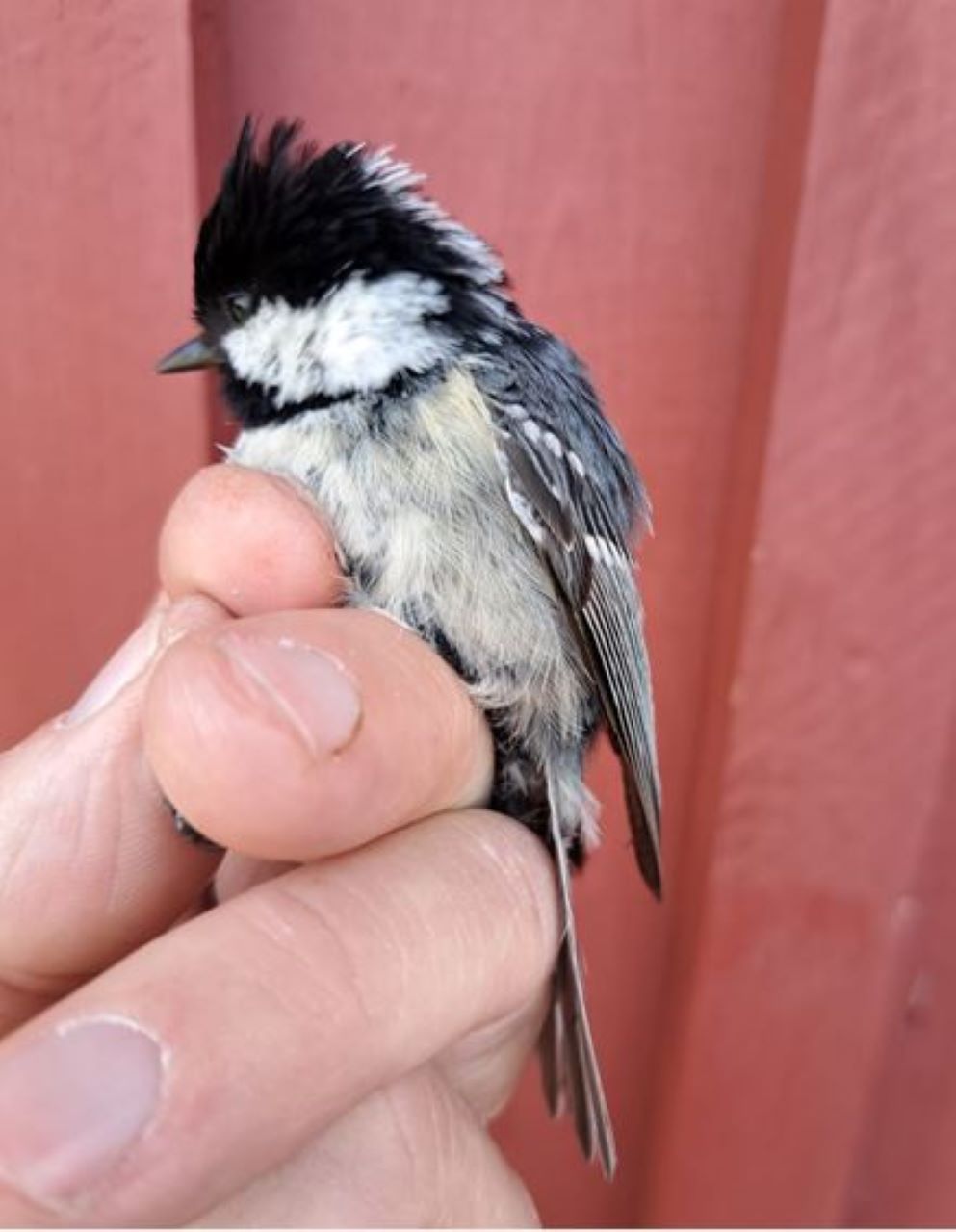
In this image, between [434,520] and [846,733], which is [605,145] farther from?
[846,733]

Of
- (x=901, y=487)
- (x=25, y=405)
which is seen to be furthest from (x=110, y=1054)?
(x=901, y=487)

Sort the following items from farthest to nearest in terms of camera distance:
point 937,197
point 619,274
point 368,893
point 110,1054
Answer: point 619,274 < point 937,197 < point 368,893 < point 110,1054

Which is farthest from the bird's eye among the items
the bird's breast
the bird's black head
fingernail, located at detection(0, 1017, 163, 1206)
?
fingernail, located at detection(0, 1017, 163, 1206)

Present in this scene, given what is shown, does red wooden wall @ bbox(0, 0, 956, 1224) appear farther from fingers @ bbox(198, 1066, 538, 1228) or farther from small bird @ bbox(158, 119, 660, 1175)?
fingers @ bbox(198, 1066, 538, 1228)

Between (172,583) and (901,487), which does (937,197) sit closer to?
(901,487)

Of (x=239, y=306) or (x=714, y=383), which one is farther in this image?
(x=714, y=383)

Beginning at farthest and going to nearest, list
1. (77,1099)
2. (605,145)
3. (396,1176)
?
1. (605,145)
2. (396,1176)
3. (77,1099)

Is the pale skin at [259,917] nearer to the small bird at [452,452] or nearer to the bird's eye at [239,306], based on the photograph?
the small bird at [452,452]

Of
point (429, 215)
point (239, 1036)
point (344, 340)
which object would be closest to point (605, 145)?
point (429, 215)
